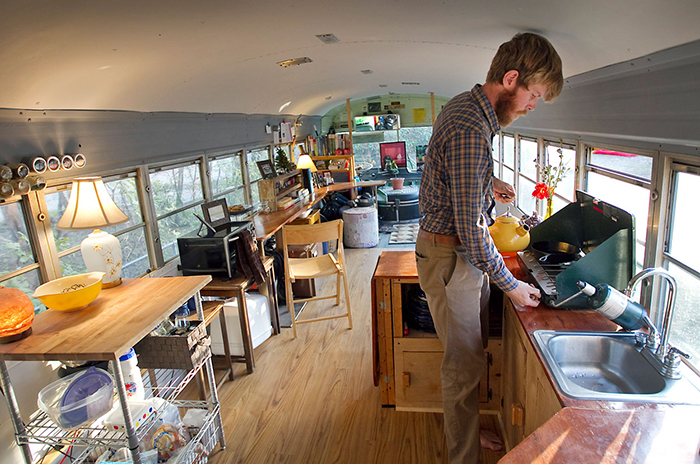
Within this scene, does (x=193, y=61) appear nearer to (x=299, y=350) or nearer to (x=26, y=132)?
(x=26, y=132)

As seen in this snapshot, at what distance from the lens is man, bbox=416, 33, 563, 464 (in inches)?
65.0

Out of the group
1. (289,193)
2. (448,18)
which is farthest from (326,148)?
(448,18)

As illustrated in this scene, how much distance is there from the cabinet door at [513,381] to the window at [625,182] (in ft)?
2.22

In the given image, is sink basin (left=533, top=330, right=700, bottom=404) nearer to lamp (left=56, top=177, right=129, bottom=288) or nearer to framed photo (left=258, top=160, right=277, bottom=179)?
lamp (left=56, top=177, right=129, bottom=288)

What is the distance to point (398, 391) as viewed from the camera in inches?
110

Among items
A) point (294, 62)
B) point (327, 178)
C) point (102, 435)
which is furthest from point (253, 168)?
point (102, 435)

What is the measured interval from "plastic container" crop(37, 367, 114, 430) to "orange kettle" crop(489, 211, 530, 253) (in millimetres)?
2114

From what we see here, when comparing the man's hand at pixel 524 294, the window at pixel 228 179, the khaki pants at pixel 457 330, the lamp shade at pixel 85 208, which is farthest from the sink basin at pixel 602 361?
the window at pixel 228 179

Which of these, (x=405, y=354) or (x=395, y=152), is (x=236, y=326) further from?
(x=395, y=152)

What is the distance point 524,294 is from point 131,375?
1931 millimetres

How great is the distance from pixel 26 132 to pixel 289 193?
11.8 feet

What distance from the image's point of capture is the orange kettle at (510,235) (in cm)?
256

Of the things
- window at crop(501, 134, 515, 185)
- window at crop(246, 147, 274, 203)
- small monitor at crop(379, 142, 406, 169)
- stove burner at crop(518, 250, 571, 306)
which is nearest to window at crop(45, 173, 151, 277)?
window at crop(246, 147, 274, 203)

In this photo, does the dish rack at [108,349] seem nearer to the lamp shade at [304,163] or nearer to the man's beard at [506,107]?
the man's beard at [506,107]
